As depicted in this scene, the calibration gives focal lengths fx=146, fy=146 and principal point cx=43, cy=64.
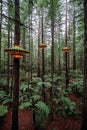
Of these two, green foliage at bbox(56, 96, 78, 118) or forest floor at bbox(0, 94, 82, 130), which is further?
green foliage at bbox(56, 96, 78, 118)

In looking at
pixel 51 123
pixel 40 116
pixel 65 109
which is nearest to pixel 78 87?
pixel 65 109

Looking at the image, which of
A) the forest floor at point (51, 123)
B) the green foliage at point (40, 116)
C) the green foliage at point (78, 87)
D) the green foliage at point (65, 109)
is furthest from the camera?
the green foliage at point (78, 87)

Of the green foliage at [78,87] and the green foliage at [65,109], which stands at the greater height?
the green foliage at [78,87]

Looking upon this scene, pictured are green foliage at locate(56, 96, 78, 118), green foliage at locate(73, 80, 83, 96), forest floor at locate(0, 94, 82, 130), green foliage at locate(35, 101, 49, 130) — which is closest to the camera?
green foliage at locate(35, 101, 49, 130)

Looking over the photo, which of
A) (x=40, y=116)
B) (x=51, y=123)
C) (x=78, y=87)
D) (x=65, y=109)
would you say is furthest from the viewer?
(x=78, y=87)

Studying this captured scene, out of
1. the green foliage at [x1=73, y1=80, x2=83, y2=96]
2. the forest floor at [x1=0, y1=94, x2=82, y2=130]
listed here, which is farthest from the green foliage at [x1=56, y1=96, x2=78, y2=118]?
the green foliage at [x1=73, y1=80, x2=83, y2=96]

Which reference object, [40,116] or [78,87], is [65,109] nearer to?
[40,116]

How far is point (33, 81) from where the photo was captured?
11.4m

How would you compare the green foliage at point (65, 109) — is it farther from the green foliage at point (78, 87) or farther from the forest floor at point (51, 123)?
the green foliage at point (78, 87)

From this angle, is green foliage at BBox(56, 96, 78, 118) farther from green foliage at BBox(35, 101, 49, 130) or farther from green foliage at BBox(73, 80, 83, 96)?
green foliage at BBox(73, 80, 83, 96)

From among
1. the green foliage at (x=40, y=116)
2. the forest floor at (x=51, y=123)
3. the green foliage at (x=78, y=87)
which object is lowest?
the forest floor at (x=51, y=123)

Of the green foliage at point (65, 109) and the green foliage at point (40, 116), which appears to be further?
the green foliage at point (65, 109)

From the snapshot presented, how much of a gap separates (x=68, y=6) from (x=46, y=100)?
38.9 feet

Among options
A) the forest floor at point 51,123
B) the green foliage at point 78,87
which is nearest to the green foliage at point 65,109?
→ the forest floor at point 51,123
